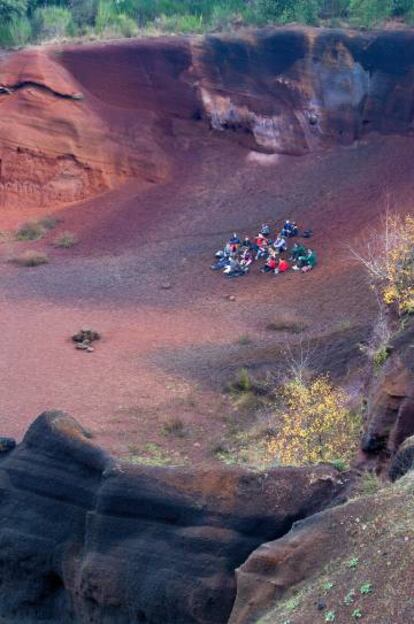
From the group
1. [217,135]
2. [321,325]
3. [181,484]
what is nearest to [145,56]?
[217,135]

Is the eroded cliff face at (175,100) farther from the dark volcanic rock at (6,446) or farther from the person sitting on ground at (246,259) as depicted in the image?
the dark volcanic rock at (6,446)

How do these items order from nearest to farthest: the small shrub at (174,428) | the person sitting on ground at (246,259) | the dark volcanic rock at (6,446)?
1. the dark volcanic rock at (6,446)
2. the small shrub at (174,428)
3. the person sitting on ground at (246,259)

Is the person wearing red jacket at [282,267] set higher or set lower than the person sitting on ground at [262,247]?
higher

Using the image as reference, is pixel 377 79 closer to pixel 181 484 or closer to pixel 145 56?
pixel 145 56

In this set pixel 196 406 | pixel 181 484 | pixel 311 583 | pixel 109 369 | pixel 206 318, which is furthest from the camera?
pixel 206 318

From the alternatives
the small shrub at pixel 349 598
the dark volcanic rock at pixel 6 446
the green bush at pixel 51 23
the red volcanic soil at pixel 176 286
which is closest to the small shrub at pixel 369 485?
the small shrub at pixel 349 598

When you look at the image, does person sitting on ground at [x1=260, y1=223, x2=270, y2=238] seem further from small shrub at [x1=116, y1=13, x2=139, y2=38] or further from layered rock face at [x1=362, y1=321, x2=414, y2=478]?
layered rock face at [x1=362, y1=321, x2=414, y2=478]

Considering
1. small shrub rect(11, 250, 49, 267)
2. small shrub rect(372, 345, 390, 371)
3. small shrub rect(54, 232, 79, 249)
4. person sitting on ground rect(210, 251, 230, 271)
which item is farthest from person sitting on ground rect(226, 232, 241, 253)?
small shrub rect(372, 345, 390, 371)
